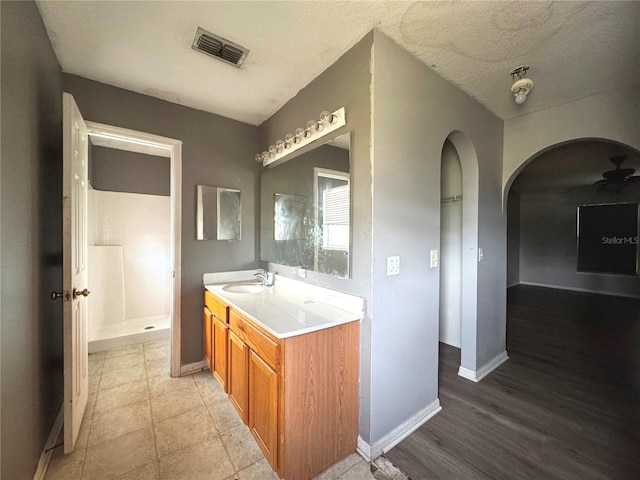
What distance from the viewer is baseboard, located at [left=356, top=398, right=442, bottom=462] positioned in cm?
150

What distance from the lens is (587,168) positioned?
4.33 meters

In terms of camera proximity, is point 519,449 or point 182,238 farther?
point 182,238

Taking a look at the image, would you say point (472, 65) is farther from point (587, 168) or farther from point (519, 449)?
point (587, 168)

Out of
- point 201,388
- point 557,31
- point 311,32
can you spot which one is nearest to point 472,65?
point 557,31

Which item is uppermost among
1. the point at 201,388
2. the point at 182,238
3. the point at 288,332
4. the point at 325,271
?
the point at 182,238

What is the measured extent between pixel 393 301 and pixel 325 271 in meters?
0.51

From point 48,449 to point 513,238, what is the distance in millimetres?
8741

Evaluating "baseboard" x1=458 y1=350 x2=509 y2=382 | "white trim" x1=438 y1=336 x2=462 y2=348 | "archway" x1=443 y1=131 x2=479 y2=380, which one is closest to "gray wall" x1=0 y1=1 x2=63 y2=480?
"archway" x1=443 y1=131 x2=479 y2=380

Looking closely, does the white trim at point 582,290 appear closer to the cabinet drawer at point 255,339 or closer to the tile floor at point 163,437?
the tile floor at point 163,437

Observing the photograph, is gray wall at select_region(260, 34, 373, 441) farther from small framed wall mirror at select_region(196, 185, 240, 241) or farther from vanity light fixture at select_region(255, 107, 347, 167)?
small framed wall mirror at select_region(196, 185, 240, 241)

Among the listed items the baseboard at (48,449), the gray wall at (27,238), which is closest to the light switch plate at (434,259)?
the gray wall at (27,238)

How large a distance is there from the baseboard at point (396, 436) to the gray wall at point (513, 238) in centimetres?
631

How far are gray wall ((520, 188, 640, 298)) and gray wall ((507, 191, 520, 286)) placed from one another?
161 millimetres

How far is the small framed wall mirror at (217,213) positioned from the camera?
2441 mm
